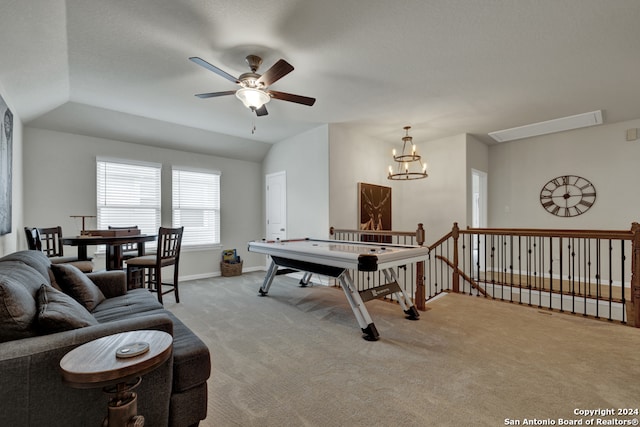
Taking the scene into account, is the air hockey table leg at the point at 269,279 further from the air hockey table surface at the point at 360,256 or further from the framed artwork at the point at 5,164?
the framed artwork at the point at 5,164

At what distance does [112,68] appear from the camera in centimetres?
298

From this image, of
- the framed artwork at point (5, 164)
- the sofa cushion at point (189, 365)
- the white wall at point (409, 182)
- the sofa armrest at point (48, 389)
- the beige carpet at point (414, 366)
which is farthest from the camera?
the white wall at point (409, 182)

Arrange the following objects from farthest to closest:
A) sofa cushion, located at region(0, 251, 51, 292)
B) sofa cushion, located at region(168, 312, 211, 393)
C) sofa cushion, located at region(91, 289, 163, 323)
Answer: sofa cushion, located at region(91, 289, 163, 323) → sofa cushion, located at region(0, 251, 51, 292) → sofa cushion, located at region(168, 312, 211, 393)

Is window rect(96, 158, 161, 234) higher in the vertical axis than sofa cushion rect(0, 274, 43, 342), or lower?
higher

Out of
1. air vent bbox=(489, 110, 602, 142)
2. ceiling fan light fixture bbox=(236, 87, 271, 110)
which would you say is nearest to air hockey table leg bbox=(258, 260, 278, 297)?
ceiling fan light fixture bbox=(236, 87, 271, 110)

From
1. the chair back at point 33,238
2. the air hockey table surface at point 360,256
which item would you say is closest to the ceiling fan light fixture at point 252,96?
the air hockey table surface at point 360,256

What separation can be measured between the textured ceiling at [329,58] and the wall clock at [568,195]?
3.85 ft

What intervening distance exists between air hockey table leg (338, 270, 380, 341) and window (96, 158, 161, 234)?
384cm

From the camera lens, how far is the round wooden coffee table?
945 mm

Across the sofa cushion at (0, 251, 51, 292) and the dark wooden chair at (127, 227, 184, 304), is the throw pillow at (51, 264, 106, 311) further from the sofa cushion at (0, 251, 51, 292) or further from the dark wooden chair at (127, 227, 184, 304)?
the dark wooden chair at (127, 227, 184, 304)

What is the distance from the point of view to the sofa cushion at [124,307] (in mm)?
1968

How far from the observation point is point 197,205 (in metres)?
5.56

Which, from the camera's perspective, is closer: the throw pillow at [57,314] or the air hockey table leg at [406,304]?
the throw pillow at [57,314]

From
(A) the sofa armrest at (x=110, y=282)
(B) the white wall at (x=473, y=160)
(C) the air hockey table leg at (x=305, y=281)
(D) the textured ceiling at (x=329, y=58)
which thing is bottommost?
(C) the air hockey table leg at (x=305, y=281)
